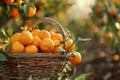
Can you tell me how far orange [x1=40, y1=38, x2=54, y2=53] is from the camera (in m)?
2.25

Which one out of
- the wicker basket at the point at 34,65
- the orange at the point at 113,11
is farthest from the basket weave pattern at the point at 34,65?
the orange at the point at 113,11

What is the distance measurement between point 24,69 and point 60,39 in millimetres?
285

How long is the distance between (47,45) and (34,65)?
0.41 feet

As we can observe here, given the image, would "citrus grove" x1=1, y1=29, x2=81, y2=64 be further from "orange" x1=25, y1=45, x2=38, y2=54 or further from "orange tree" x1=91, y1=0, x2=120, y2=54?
"orange tree" x1=91, y1=0, x2=120, y2=54

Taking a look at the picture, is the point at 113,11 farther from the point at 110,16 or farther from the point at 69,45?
the point at 69,45

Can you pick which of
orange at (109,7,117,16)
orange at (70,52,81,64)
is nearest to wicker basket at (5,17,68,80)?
orange at (70,52,81,64)

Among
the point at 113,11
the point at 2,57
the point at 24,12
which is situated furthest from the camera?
the point at 113,11

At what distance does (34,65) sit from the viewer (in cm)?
223

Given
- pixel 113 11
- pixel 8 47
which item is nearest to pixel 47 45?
pixel 8 47

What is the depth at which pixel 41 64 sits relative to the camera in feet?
7.35

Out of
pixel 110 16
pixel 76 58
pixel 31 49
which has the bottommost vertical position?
pixel 110 16

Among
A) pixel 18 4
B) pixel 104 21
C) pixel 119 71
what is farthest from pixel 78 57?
pixel 119 71

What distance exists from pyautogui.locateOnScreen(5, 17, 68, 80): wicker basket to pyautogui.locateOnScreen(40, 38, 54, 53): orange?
0.06 meters

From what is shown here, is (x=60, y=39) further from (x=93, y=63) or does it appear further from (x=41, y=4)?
(x=93, y=63)
